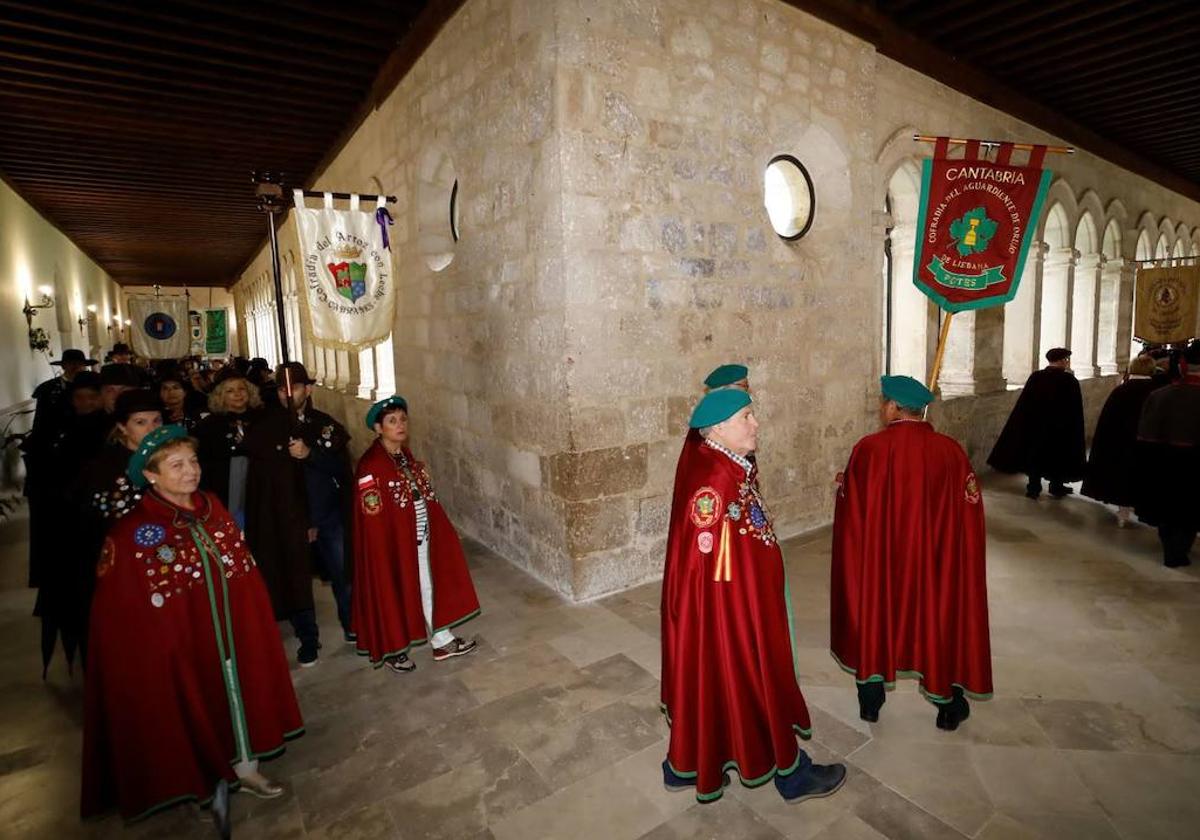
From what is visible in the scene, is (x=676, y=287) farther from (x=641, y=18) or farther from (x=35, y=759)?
(x=35, y=759)

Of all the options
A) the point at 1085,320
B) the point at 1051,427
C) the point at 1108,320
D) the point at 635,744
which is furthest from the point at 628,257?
the point at 1108,320

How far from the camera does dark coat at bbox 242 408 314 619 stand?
12.0 ft

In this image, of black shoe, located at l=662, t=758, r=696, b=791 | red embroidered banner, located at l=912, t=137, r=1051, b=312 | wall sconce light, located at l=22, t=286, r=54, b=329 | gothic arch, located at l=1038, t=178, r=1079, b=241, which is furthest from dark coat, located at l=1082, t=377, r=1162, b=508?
wall sconce light, located at l=22, t=286, r=54, b=329

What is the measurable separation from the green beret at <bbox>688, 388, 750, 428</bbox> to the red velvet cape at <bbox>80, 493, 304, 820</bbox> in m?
1.83

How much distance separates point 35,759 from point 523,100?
14.7ft

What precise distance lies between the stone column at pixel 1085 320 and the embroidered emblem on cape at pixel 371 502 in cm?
1084


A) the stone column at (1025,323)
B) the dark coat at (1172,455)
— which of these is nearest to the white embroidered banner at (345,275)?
the dark coat at (1172,455)

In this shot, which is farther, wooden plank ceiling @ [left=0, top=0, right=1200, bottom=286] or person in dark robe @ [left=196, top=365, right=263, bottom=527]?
wooden plank ceiling @ [left=0, top=0, right=1200, bottom=286]

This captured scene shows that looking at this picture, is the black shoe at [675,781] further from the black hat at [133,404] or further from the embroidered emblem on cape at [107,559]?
the black hat at [133,404]

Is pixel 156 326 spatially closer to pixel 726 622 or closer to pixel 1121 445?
pixel 726 622

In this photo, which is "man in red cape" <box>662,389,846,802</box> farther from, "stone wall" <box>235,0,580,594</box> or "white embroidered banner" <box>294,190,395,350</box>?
"white embroidered banner" <box>294,190,395,350</box>

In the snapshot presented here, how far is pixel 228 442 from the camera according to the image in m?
3.76

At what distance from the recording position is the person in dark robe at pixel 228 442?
376cm

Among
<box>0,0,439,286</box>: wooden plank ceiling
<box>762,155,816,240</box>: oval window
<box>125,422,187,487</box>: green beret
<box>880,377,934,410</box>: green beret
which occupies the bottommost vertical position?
<box>125,422,187,487</box>: green beret
